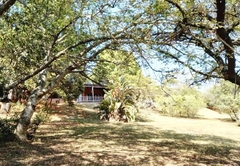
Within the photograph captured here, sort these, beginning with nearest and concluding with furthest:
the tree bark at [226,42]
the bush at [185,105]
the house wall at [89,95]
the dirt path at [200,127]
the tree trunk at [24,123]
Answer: the tree bark at [226,42]
the tree trunk at [24,123]
the dirt path at [200,127]
the bush at [185,105]
the house wall at [89,95]

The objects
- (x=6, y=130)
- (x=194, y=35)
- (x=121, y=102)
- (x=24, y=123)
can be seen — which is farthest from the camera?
(x=121, y=102)

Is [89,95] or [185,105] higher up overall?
[89,95]

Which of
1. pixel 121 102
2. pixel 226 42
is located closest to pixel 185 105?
pixel 121 102

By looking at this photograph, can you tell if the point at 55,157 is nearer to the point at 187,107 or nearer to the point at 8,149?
the point at 8,149

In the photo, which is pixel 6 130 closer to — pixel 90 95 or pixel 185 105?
pixel 185 105

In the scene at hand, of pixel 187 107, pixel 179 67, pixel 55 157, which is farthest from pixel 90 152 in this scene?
pixel 187 107

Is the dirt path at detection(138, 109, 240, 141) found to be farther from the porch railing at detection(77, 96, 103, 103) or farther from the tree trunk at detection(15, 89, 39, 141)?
the porch railing at detection(77, 96, 103, 103)

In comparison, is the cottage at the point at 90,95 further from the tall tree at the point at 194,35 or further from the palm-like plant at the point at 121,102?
the tall tree at the point at 194,35

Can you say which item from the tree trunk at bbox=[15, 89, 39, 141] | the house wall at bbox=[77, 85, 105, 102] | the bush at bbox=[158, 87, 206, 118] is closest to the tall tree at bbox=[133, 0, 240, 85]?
the tree trunk at bbox=[15, 89, 39, 141]

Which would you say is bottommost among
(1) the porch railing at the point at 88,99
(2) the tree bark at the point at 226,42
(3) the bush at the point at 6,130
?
(3) the bush at the point at 6,130

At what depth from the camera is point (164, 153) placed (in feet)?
24.7

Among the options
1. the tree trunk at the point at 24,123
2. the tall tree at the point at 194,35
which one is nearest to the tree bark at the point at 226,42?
the tall tree at the point at 194,35

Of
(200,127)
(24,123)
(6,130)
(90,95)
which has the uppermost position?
(90,95)

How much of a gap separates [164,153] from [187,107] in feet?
65.5
